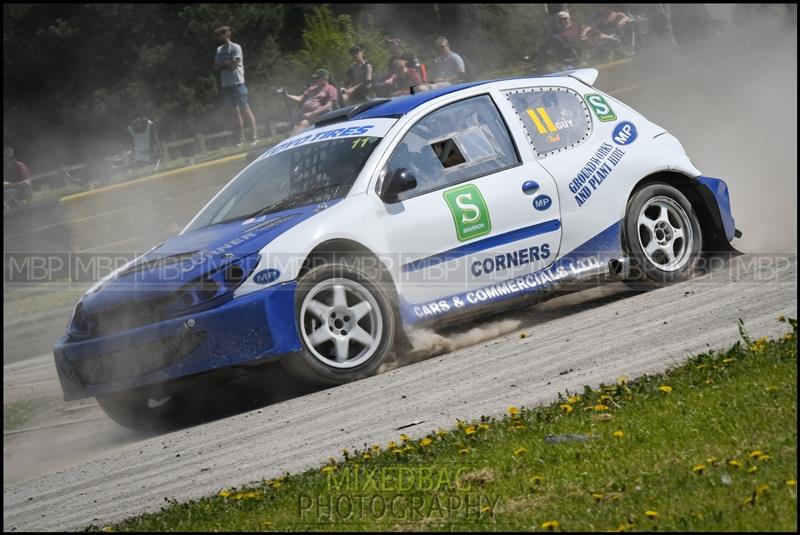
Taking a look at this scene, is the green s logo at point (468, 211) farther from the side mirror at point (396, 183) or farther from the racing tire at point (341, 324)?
the racing tire at point (341, 324)

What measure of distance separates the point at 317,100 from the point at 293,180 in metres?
13.0

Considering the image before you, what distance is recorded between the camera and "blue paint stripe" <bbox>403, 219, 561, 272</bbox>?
7.94 meters

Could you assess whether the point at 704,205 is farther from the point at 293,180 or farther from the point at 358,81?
the point at 358,81

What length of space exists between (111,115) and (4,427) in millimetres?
35341

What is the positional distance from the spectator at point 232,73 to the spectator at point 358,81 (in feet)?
6.47

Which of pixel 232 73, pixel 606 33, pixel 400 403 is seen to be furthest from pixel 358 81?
pixel 400 403

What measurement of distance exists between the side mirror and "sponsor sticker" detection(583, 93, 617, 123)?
1944 millimetres

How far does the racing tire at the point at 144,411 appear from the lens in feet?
26.0

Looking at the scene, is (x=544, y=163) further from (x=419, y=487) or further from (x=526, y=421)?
(x=419, y=487)

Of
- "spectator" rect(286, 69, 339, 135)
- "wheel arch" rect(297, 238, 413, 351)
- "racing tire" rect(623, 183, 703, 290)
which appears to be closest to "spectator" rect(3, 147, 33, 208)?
"spectator" rect(286, 69, 339, 135)

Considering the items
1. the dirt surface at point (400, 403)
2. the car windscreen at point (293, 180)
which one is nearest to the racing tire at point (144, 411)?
the dirt surface at point (400, 403)

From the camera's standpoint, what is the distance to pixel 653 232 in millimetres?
8992

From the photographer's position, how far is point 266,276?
7344 mm

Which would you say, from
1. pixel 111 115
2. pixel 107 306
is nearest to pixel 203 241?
pixel 107 306
